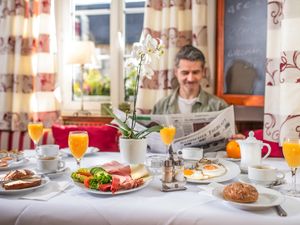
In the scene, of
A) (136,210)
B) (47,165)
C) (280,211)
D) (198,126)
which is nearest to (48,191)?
(47,165)

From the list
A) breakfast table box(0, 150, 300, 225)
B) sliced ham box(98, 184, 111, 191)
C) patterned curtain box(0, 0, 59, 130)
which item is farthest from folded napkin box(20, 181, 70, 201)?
patterned curtain box(0, 0, 59, 130)

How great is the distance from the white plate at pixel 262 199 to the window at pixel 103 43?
2.11 meters

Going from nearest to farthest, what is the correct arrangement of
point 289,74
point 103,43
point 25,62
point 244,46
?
point 289,74 → point 244,46 → point 25,62 → point 103,43

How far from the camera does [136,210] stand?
0.86m

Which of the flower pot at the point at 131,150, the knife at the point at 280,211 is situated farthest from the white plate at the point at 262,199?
the flower pot at the point at 131,150

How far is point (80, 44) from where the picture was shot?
8.77ft

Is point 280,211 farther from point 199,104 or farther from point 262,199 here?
point 199,104

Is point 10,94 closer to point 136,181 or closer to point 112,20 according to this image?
point 112,20

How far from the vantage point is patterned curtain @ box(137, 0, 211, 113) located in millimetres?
2504

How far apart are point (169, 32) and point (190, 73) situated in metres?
0.54

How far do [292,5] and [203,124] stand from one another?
849mm

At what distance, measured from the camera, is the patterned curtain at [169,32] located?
2504mm

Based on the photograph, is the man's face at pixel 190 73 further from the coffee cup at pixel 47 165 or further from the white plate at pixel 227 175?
the coffee cup at pixel 47 165

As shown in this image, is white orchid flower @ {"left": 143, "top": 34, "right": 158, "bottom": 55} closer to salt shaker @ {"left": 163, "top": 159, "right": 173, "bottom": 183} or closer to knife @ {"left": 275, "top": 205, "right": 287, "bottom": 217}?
salt shaker @ {"left": 163, "top": 159, "right": 173, "bottom": 183}
